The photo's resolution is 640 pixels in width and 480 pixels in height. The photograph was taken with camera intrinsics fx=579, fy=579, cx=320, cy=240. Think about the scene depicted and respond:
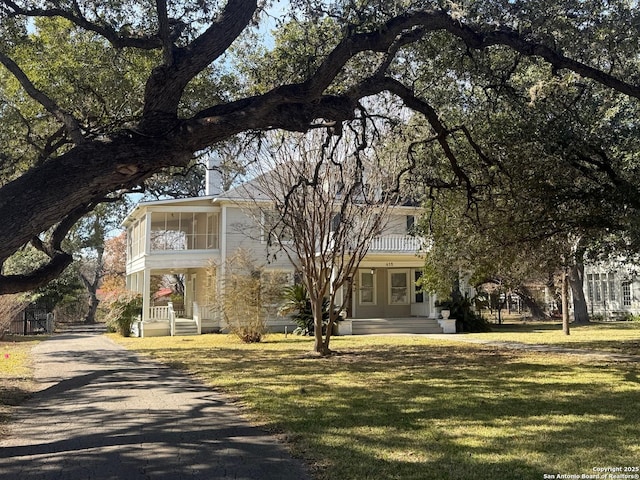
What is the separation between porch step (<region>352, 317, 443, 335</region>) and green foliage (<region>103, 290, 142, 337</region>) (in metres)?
10.1

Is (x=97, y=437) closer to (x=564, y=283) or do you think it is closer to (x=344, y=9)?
(x=344, y=9)

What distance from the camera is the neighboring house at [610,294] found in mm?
34375

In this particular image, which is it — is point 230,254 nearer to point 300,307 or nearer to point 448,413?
point 300,307

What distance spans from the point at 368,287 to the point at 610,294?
686 inches

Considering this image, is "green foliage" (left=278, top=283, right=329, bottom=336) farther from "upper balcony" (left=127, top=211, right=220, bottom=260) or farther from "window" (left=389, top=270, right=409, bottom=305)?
"window" (left=389, top=270, right=409, bottom=305)

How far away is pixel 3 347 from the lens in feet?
64.7

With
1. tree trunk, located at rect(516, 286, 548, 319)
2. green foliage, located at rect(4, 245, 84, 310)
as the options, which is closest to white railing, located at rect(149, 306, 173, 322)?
green foliage, located at rect(4, 245, 84, 310)

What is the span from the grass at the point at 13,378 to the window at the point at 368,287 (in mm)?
15059

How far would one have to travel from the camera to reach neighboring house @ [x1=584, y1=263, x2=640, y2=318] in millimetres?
34375

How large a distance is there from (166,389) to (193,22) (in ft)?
22.6

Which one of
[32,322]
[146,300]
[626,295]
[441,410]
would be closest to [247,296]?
[146,300]

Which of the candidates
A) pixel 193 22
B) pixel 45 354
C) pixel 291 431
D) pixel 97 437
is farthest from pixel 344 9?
pixel 45 354

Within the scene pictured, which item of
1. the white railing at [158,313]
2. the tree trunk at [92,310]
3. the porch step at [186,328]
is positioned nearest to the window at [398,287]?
the porch step at [186,328]

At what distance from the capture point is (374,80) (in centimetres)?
792
